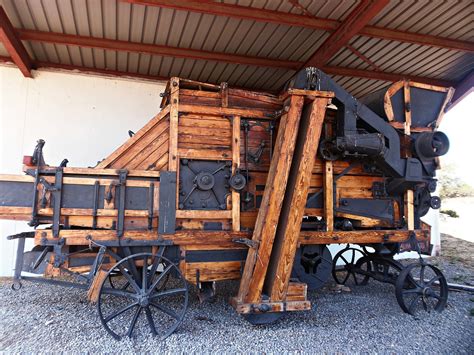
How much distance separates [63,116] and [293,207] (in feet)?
17.6

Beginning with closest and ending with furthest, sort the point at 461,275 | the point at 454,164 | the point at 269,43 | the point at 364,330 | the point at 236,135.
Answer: the point at 364,330, the point at 236,135, the point at 269,43, the point at 461,275, the point at 454,164

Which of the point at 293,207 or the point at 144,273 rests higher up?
the point at 293,207

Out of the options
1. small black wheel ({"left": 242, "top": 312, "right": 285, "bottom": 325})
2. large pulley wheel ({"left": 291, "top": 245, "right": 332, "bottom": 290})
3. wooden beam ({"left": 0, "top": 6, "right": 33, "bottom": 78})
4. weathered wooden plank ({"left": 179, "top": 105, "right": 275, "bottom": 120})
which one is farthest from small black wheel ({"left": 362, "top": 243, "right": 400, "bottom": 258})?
wooden beam ({"left": 0, "top": 6, "right": 33, "bottom": 78})

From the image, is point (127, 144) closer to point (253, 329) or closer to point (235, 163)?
point (235, 163)

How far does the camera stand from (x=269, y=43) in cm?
652

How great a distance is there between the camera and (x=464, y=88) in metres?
7.95

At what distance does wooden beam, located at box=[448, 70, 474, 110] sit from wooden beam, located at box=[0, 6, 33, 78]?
9076 millimetres

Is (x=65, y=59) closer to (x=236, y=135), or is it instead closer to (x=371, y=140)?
(x=236, y=135)

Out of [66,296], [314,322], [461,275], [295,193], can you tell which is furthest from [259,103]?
[461,275]

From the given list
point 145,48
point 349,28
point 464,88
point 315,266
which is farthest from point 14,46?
point 464,88

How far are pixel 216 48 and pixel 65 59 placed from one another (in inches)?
123

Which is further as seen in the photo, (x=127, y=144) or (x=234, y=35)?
(x=234, y=35)

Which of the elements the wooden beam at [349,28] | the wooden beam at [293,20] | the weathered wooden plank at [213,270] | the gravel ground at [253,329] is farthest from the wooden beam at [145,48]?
the gravel ground at [253,329]

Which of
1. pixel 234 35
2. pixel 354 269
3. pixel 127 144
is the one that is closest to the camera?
pixel 127 144
